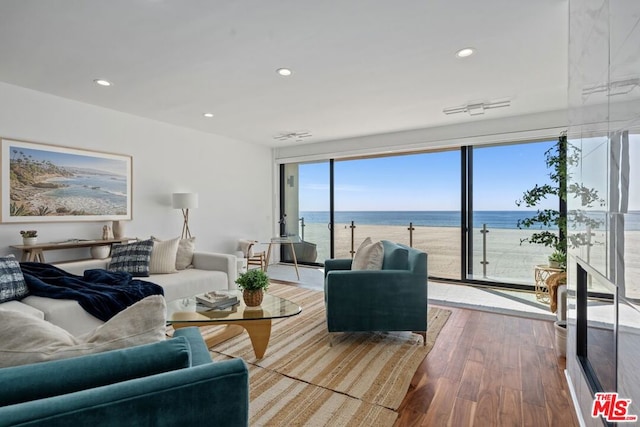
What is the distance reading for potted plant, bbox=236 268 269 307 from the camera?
2482 mm

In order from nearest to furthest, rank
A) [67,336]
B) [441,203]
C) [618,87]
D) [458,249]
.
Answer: [67,336] → [618,87] → [458,249] → [441,203]

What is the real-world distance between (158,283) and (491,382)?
3.03m

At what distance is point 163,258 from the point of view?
362cm

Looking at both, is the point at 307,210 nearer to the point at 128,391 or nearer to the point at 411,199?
the point at 411,199

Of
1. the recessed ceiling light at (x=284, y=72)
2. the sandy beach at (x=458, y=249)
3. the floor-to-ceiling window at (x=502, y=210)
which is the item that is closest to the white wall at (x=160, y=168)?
the sandy beach at (x=458, y=249)

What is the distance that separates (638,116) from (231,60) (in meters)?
2.65

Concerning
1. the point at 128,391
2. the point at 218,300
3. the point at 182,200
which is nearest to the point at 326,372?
the point at 218,300

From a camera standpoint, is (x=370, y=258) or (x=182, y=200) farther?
(x=182, y=200)

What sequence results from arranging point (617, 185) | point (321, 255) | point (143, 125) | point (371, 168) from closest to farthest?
point (617, 185) < point (143, 125) < point (321, 255) < point (371, 168)

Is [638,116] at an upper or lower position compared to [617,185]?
upper

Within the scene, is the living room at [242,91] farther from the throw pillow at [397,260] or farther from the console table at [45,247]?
the throw pillow at [397,260]

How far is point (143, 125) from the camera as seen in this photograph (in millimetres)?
4363

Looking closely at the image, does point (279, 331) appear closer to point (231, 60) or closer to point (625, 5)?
point (231, 60)

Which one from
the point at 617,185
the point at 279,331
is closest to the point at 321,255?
the point at 279,331
